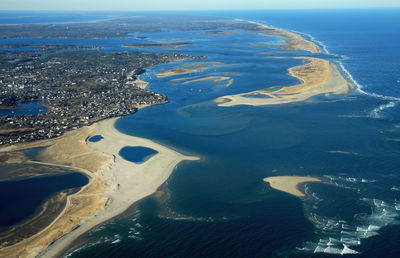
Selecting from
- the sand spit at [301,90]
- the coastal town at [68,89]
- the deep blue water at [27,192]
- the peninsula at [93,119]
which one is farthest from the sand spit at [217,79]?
the deep blue water at [27,192]

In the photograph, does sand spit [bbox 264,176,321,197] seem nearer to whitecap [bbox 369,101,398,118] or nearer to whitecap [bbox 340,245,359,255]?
→ whitecap [bbox 340,245,359,255]

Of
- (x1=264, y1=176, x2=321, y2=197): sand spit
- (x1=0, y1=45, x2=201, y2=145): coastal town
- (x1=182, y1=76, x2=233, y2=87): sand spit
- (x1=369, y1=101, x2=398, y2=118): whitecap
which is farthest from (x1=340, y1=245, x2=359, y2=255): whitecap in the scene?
(x1=182, y1=76, x2=233, y2=87): sand spit

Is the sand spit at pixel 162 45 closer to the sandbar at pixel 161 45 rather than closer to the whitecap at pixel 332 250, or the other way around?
the sandbar at pixel 161 45

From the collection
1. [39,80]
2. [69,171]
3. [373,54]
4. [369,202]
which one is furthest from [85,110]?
[373,54]

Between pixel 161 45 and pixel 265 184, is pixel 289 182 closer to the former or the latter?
pixel 265 184

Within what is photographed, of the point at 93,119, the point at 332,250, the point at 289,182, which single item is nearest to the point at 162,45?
the point at 93,119
